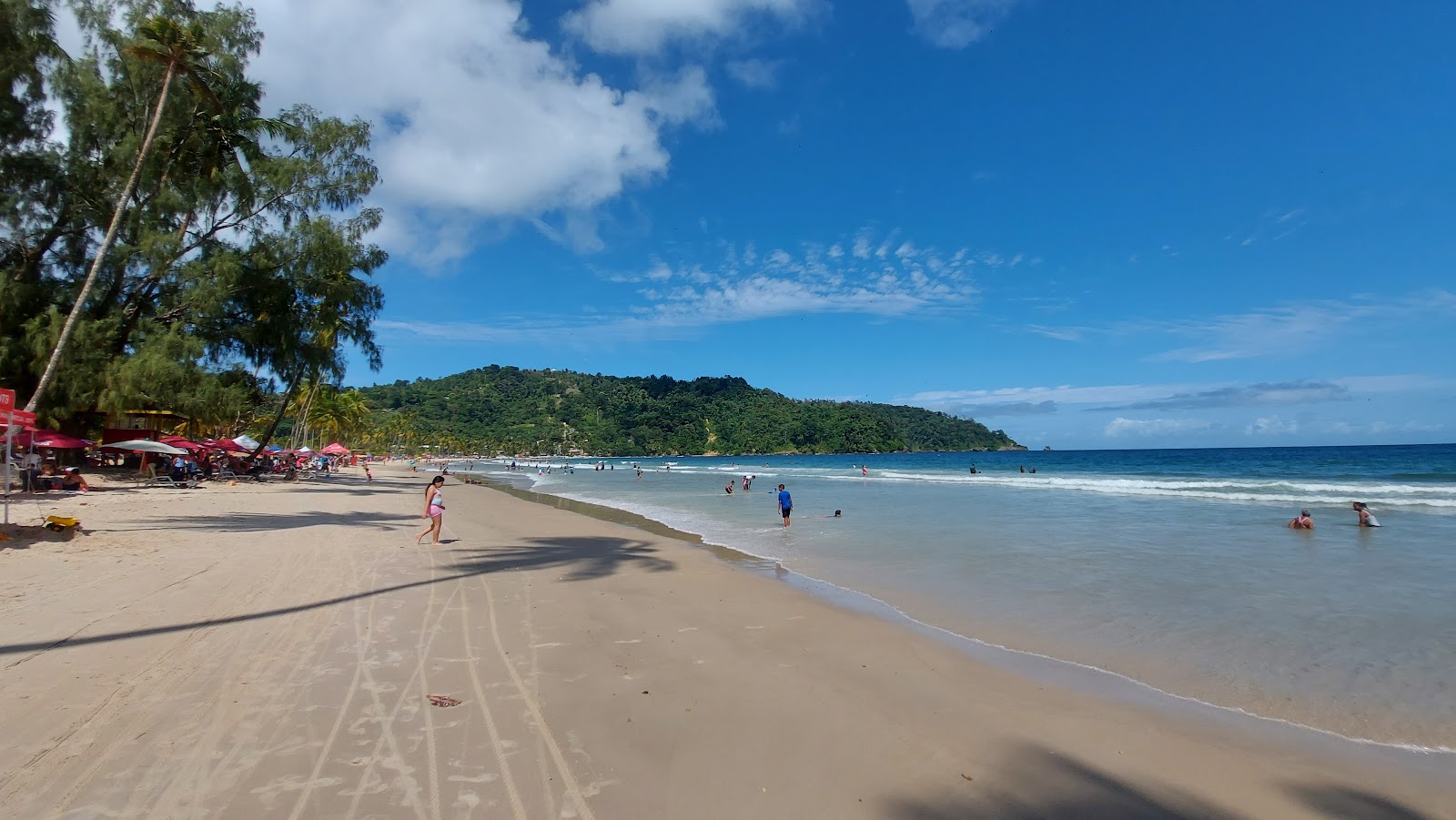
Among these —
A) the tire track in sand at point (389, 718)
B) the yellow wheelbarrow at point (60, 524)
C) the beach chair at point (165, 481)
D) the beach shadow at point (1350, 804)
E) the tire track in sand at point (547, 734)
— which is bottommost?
the beach shadow at point (1350, 804)

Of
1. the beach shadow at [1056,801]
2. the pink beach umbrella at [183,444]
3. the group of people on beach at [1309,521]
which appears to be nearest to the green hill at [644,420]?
the pink beach umbrella at [183,444]

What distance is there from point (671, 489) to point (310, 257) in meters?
20.2

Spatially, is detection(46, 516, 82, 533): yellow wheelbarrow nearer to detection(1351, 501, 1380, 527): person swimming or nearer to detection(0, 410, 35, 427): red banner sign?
detection(0, 410, 35, 427): red banner sign

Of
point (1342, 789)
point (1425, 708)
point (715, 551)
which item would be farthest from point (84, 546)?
point (1425, 708)

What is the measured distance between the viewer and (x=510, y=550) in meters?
12.0

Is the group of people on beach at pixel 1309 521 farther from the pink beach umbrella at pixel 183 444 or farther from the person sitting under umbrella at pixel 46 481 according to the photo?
the pink beach umbrella at pixel 183 444

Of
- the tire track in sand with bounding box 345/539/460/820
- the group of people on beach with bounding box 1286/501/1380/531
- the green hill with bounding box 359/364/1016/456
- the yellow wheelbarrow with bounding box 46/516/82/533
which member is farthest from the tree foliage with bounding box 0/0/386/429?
the green hill with bounding box 359/364/1016/456

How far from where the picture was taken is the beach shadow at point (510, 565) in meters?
5.52

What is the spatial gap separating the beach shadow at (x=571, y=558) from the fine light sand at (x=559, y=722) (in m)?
2.00

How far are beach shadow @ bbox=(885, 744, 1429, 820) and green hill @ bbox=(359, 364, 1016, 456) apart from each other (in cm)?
13736

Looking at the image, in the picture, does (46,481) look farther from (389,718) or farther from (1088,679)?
(1088,679)

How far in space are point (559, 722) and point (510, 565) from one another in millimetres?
6429

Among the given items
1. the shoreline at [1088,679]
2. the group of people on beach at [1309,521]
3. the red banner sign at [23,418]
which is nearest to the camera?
the shoreline at [1088,679]

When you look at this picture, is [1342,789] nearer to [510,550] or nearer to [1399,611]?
[1399,611]
